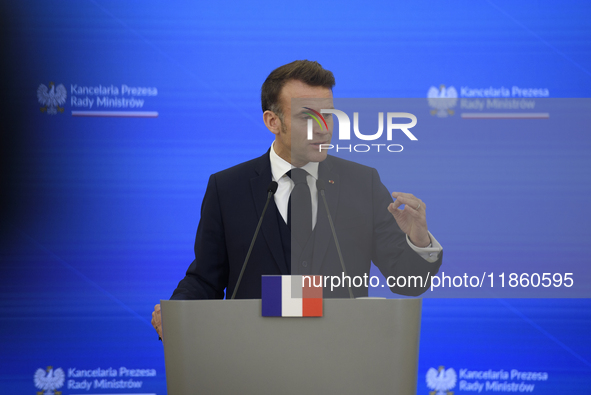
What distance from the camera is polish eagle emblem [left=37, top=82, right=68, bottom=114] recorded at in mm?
2893

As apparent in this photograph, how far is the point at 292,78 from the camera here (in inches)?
76.0

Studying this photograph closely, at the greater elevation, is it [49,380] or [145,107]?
[145,107]

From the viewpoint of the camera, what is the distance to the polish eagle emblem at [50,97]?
2893 mm

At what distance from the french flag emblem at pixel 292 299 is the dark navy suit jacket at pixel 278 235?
179mm

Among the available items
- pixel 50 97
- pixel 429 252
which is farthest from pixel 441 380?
pixel 50 97

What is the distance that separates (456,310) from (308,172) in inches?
61.2

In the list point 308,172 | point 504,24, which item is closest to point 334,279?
point 308,172

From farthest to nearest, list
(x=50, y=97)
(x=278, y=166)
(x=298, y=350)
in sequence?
(x=50, y=97), (x=278, y=166), (x=298, y=350)

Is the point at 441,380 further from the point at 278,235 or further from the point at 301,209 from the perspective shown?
the point at 301,209

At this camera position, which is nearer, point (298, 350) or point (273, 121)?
point (298, 350)

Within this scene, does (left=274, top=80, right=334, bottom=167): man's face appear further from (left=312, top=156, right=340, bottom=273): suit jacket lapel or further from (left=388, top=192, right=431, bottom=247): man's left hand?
(left=388, top=192, right=431, bottom=247): man's left hand

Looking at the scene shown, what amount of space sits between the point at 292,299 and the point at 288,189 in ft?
2.90

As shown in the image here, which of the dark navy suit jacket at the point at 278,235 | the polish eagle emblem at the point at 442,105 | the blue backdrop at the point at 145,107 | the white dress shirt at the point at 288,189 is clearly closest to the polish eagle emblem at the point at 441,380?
the blue backdrop at the point at 145,107

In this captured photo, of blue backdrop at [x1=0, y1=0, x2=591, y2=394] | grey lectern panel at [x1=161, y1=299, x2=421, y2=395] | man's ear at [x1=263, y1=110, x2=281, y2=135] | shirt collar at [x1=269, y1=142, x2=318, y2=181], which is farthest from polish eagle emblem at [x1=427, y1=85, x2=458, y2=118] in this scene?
blue backdrop at [x1=0, y1=0, x2=591, y2=394]
